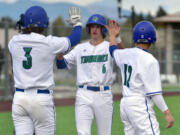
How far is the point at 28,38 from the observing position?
446 cm

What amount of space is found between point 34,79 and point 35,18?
2.38 ft

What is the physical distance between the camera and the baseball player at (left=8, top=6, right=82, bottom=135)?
4.37 meters

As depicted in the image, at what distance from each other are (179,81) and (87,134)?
1757 centimetres

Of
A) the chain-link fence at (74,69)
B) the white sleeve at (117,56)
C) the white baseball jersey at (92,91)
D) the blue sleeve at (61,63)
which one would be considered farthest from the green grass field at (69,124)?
the white sleeve at (117,56)

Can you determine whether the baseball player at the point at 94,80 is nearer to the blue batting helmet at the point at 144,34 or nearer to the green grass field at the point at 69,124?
the blue batting helmet at the point at 144,34

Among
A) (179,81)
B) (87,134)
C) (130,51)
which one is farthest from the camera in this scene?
(179,81)

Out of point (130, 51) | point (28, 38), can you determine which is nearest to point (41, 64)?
point (28, 38)

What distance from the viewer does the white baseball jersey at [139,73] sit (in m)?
4.46

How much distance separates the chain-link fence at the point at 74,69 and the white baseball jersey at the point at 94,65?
25.8 feet

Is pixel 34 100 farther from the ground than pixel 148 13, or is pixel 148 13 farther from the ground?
pixel 148 13

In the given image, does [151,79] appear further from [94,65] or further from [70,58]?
[70,58]

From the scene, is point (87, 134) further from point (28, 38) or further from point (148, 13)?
point (148, 13)

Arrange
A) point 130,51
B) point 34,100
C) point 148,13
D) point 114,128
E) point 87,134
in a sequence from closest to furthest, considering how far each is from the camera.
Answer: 1. point 34,100
2. point 130,51
3. point 87,134
4. point 114,128
5. point 148,13

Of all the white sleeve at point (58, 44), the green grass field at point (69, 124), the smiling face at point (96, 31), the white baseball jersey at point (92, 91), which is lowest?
the green grass field at point (69, 124)
